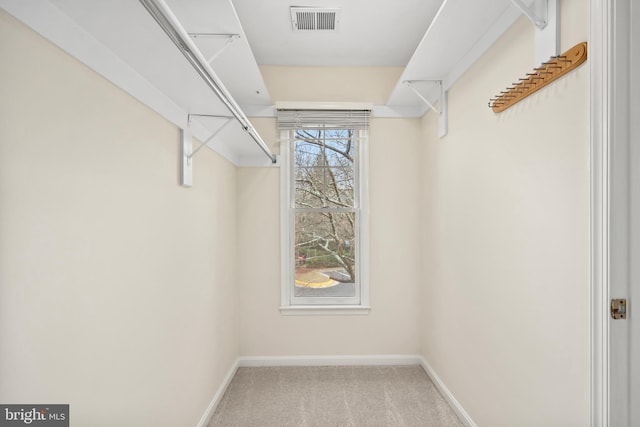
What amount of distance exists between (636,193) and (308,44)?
7.94 ft

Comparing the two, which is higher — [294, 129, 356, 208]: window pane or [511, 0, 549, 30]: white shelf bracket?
[511, 0, 549, 30]: white shelf bracket

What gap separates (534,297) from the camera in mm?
1575

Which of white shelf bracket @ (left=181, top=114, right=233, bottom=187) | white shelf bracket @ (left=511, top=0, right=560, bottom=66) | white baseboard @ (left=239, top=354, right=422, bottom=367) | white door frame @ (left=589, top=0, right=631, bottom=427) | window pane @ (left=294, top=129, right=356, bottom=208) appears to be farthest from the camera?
window pane @ (left=294, top=129, right=356, bottom=208)

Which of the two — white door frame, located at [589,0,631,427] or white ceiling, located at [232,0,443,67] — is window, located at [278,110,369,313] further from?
white door frame, located at [589,0,631,427]

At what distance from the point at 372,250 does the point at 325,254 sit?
1.42ft

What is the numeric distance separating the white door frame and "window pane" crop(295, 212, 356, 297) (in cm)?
234

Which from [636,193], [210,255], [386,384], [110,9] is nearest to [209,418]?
[210,255]

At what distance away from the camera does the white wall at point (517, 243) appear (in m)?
1.33

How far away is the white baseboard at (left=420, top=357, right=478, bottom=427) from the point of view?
2.33 m

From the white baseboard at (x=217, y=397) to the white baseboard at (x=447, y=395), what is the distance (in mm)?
1610

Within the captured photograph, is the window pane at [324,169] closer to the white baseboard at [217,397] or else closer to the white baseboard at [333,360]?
the white baseboard at [333,360]

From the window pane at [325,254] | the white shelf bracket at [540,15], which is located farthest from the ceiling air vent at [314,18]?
the window pane at [325,254]

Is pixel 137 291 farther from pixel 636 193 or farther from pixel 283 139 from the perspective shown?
pixel 283 139

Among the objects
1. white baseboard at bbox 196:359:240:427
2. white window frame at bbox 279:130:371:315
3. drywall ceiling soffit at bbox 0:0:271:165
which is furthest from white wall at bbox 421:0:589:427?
white baseboard at bbox 196:359:240:427
